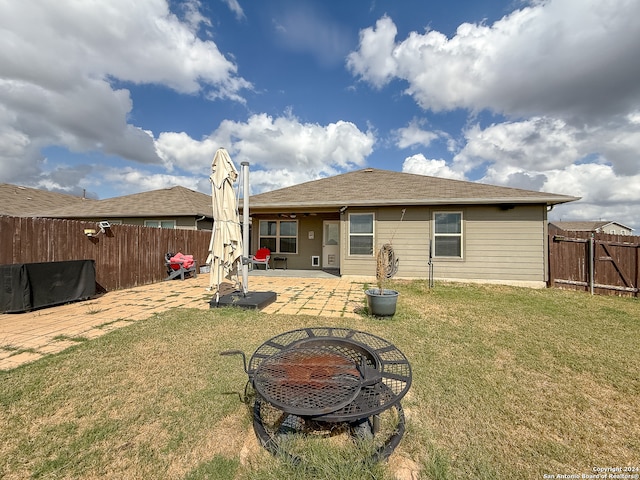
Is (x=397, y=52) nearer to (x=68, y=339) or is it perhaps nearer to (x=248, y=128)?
(x=68, y=339)

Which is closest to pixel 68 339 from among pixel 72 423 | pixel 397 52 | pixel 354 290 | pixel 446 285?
pixel 72 423

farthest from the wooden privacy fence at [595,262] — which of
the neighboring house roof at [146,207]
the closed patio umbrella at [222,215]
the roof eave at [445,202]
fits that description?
the neighboring house roof at [146,207]

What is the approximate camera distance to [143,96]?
46.4 feet

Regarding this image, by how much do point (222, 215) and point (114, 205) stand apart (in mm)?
12799

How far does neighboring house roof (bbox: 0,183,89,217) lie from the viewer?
14.5 meters

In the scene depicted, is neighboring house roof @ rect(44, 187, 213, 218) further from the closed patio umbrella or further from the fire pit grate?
the fire pit grate

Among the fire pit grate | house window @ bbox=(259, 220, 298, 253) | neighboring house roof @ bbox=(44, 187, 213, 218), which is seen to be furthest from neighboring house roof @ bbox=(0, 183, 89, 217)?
the fire pit grate

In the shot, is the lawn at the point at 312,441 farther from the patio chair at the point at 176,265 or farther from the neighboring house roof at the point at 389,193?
the patio chair at the point at 176,265

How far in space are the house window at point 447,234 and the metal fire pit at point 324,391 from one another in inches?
277

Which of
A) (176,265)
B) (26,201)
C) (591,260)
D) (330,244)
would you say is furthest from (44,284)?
(26,201)

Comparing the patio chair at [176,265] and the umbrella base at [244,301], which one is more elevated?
the patio chair at [176,265]

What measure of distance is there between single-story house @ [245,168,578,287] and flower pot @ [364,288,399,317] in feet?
13.8

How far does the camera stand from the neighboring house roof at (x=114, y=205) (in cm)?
1223

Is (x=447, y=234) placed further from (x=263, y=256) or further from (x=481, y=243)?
(x=263, y=256)
